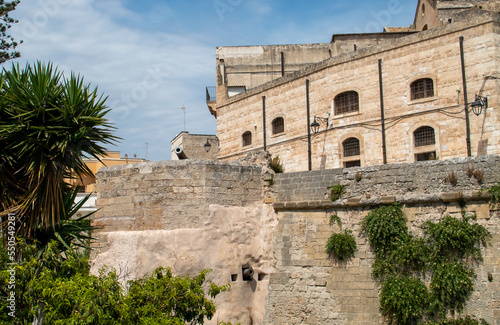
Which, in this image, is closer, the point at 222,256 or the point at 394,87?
the point at 222,256

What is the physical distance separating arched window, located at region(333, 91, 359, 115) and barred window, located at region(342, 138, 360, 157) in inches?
45.3

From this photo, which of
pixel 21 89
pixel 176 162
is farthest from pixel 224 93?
pixel 21 89

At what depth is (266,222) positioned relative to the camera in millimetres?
11195

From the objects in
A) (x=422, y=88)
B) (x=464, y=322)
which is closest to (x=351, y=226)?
(x=464, y=322)

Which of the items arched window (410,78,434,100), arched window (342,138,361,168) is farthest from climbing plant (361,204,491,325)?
arched window (342,138,361,168)

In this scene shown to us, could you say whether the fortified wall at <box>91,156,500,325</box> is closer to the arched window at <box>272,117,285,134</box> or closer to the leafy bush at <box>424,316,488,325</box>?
the leafy bush at <box>424,316,488,325</box>

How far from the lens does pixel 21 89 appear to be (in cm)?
880

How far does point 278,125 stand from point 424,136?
6.71 metres

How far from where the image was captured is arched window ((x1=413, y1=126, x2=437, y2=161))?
1905 cm

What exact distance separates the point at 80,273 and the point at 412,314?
5563mm

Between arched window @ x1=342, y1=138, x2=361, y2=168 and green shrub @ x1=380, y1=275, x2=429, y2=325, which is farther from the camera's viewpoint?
arched window @ x1=342, y1=138, x2=361, y2=168

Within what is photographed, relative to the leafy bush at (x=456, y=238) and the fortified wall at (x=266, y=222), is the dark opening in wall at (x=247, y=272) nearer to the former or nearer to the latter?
the fortified wall at (x=266, y=222)

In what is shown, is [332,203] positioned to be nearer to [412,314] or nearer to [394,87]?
[412,314]

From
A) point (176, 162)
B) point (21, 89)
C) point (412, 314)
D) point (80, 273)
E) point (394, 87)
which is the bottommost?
point (412, 314)
